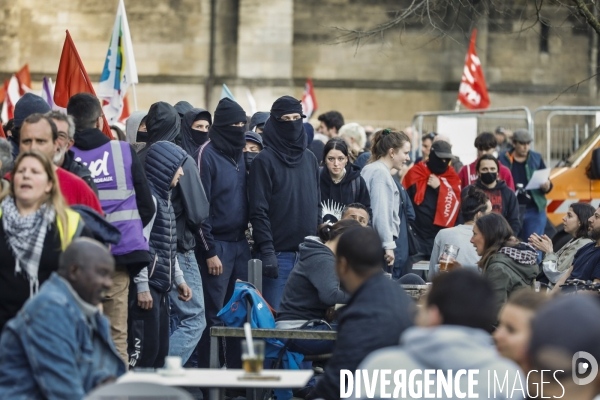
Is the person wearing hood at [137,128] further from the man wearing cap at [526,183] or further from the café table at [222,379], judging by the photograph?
the man wearing cap at [526,183]

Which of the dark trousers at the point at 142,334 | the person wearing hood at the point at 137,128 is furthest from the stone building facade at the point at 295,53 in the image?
the dark trousers at the point at 142,334

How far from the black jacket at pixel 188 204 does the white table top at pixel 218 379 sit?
348cm

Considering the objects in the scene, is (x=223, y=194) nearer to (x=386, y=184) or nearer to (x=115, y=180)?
(x=386, y=184)

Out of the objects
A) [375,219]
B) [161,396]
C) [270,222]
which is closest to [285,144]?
[270,222]

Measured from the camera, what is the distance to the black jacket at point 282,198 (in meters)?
9.84

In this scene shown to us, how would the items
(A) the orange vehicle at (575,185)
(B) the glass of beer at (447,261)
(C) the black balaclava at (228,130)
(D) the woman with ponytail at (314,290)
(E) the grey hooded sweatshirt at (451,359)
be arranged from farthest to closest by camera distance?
(A) the orange vehicle at (575,185) → (C) the black balaclava at (228,130) → (B) the glass of beer at (447,261) → (D) the woman with ponytail at (314,290) → (E) the grey hooded sweatshirt at (451,359)

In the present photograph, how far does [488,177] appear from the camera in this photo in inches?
506

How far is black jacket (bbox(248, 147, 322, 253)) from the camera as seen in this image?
9.84 m

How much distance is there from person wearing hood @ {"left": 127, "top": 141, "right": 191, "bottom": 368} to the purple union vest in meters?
0.47

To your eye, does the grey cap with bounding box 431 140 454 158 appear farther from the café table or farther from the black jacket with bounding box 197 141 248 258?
the café table

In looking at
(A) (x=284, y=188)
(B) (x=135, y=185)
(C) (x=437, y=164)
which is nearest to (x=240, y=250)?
(A) (x=284, y=188)

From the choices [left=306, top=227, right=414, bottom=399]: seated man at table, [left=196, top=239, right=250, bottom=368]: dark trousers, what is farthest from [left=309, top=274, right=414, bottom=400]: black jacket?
[left=196, top=239, right=250, bottom=368]: dark trousers

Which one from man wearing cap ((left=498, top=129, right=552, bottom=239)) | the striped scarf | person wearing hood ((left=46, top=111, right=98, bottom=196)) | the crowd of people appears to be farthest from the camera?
man wearing cap ((left=498, top=129, right=552, bottom=239))

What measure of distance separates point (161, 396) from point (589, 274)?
513 cm
